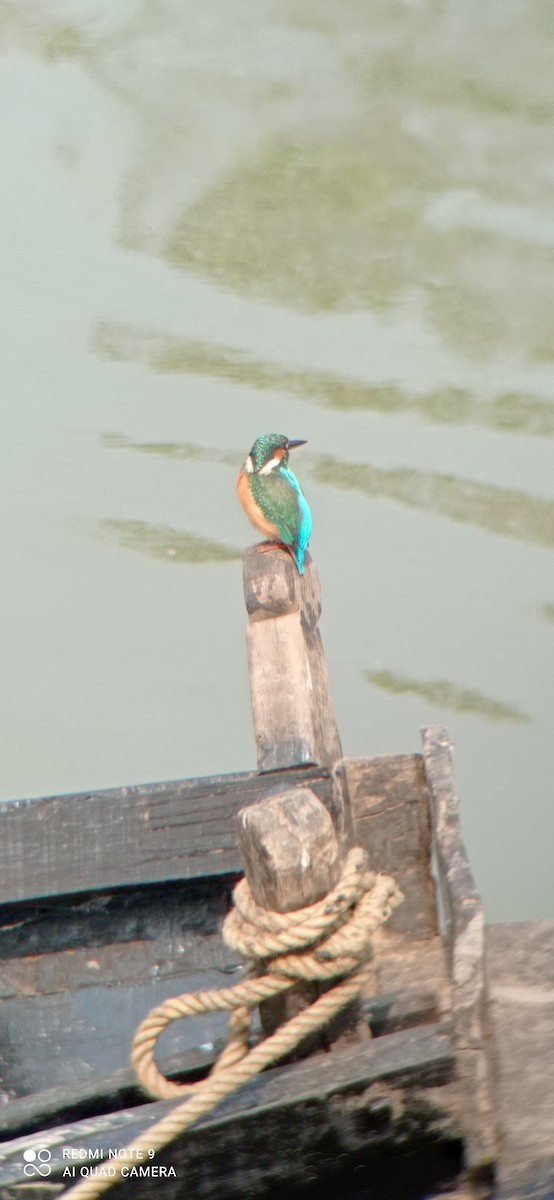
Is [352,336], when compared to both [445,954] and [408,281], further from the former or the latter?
[445,954]

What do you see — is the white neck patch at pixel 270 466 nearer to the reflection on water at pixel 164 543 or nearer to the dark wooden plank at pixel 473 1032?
the reflection on water at pixel 164 543

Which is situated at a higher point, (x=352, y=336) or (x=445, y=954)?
(x=352, y=336)

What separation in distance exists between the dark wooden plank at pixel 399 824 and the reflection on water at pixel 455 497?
3157 mm

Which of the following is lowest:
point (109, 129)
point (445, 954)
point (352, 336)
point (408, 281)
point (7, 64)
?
point (445, 954)

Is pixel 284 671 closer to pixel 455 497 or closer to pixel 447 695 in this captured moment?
pixel 447 695

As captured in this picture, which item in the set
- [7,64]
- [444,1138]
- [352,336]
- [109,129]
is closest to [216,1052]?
[444,1138]

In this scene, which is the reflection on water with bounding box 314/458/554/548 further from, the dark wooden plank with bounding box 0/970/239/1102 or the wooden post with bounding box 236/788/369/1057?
the wooden post with bounding box 236/788/369/1057

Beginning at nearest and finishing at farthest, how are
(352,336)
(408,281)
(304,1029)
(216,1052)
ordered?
(304,1029)
(216,1052)
(352,336)
(408,281)

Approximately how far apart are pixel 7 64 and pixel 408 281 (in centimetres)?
265

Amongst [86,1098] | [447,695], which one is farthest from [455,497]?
[86,1098]

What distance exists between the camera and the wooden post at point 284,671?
2014mm

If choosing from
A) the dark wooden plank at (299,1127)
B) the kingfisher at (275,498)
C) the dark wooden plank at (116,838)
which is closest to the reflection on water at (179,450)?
the kingfisher at (275,498)

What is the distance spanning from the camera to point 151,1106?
1304 millimetres

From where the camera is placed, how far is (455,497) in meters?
5.07
